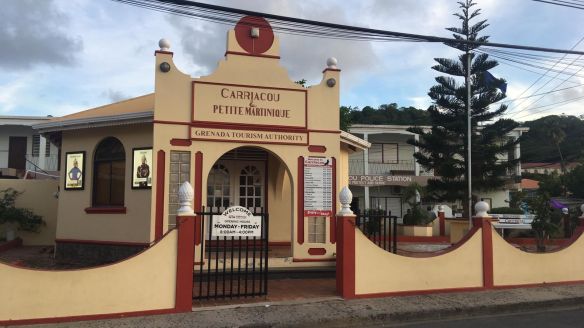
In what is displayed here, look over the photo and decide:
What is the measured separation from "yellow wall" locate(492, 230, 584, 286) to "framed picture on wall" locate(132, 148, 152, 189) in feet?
23.2

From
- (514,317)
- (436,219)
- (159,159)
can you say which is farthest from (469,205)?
(159,159)

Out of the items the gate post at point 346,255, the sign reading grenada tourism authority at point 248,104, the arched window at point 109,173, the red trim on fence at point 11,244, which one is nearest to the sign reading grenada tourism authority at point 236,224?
the gate post at point 346,255

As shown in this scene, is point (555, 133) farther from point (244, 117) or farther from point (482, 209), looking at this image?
point (244, 117)

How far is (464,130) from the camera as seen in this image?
23125mm

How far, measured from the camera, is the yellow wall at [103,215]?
1084cm

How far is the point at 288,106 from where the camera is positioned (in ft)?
33.6

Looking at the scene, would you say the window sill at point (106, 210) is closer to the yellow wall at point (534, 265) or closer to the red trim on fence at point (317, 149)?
the red trim on fence at point (317, 149)

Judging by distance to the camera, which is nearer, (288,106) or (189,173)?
(189,173)

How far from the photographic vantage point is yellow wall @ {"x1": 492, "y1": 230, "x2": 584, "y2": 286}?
9.05 m

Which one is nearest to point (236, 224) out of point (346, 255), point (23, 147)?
point (346, 255)

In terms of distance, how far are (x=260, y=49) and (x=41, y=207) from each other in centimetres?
918

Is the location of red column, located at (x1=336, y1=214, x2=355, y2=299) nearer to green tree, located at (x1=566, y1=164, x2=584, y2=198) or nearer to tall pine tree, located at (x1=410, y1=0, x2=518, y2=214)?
tall pine tree, located at (x1=410, y1=0, x2=518, y2=214)

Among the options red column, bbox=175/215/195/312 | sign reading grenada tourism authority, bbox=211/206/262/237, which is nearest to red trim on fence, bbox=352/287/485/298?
sign reading grenada tourism authority, bbox=211/206/262/237

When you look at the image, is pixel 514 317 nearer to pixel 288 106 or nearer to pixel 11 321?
pixel 288 106
